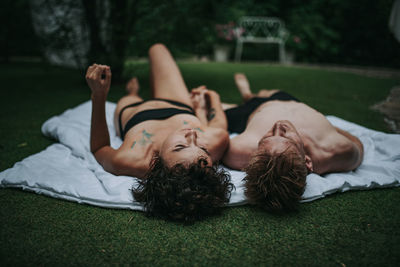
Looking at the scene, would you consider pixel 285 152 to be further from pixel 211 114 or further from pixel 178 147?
pixel 211 114

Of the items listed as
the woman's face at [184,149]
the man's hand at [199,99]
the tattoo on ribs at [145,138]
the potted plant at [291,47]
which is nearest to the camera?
the woman's face at [184,149]

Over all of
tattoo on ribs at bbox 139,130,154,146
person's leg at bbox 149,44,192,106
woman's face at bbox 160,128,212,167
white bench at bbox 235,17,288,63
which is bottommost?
tattoo on ribs at bbox 139,130,154,146

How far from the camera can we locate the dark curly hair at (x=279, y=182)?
1.58 metres

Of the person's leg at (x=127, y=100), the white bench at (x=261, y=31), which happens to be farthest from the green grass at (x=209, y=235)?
the white bench at (x=261, y=31)

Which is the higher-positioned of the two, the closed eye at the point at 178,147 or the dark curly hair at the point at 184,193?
the closed eye at the point at 178,147

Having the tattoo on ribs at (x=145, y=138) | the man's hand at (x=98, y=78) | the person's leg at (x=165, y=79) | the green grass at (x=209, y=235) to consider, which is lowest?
the green grass at (x=209, y=235)

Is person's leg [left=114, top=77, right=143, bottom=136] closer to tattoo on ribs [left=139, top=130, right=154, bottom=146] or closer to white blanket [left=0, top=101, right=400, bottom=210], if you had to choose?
white blanket [left=0, top=101, right=400, bottom=210]

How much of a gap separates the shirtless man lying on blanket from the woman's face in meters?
0.33

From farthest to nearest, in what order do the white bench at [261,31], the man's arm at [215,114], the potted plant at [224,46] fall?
the white bench at [261,31]
the potted plant at [224,46]
the man's arm at [215,114]

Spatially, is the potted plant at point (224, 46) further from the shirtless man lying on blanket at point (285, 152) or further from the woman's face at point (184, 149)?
the woman's face at point (184, 149)

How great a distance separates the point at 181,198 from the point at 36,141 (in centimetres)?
194

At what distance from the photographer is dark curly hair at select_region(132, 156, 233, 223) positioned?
1.51 m

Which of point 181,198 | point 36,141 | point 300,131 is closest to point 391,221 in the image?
point 300,131

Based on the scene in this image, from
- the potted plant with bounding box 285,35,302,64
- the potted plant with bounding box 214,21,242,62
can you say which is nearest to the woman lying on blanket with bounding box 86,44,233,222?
the potted plant with bounding box 214,21,242,62
